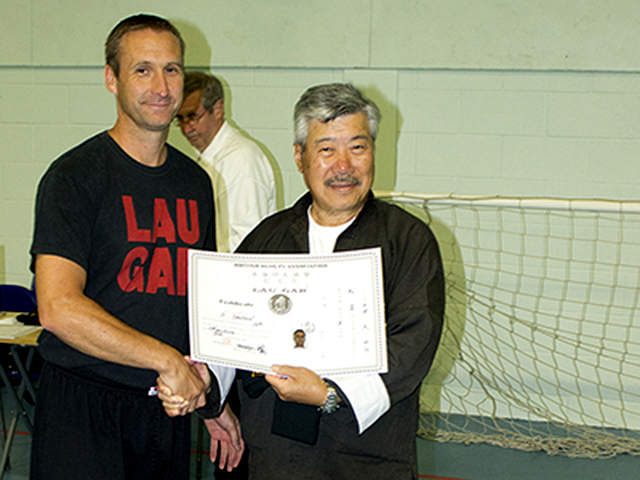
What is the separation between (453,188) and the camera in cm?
399

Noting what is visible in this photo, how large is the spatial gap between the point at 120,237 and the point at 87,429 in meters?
0.51

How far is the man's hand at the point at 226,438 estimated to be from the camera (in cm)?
185

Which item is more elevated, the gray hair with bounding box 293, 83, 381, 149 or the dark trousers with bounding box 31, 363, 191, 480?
the gray hair with bounding box 293, 83, 381, 149

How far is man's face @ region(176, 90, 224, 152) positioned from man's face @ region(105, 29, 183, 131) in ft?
4.28

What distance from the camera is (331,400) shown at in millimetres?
1349

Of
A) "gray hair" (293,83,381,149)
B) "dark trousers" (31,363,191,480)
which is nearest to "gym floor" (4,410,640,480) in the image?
"dark trousers" (31,363,191,480)

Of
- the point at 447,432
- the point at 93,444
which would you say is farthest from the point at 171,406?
the point at 447,432

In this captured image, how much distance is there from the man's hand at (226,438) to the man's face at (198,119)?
157 centimetres

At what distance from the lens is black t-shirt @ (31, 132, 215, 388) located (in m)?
1.51

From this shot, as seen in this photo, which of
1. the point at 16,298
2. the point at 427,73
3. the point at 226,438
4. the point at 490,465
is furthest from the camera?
the point at 427,73

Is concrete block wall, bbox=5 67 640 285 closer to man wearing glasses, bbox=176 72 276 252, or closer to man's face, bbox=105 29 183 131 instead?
man wearing glasses, bbox=176 72 276 252

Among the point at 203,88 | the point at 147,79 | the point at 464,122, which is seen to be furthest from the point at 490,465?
the point at 147,79

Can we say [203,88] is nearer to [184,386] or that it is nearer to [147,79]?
[147,79]

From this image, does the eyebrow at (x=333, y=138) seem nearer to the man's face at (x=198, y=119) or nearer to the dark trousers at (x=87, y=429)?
the dark trousers at (x=87, y=429)
